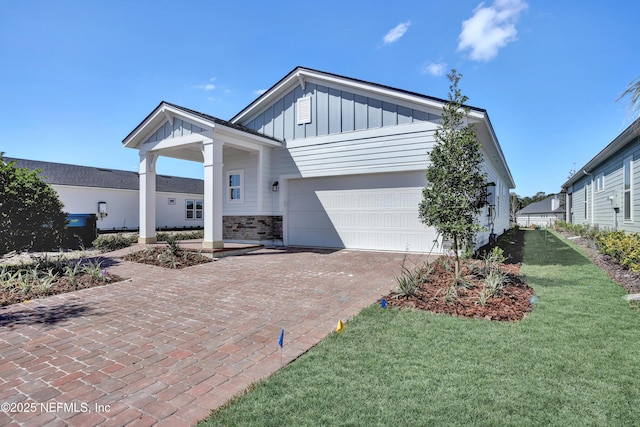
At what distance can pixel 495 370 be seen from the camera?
2758 millimetres

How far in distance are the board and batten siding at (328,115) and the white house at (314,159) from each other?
32mm

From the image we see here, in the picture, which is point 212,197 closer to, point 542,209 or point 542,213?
point 542,213

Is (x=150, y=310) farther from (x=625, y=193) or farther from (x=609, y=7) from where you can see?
(x=625, y=193)

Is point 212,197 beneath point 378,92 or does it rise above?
beneath

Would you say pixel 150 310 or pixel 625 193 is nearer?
pixel 150 310

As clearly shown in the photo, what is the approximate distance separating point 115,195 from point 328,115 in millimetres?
19017

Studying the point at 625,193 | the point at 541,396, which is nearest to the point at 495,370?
the point at 541,396

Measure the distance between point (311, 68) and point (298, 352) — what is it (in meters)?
9.70

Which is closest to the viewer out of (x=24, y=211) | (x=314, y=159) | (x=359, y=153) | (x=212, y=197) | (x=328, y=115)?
(x=24, y=211)

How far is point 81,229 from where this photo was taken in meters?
12.6

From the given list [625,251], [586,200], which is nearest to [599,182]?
[586,200]

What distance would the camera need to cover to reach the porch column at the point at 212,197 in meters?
9.30

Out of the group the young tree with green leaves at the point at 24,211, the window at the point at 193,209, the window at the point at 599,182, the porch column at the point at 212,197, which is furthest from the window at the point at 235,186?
the window at the point at 193,209

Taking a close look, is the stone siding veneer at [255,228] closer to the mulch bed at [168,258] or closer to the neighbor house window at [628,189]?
the mulch bed at [168,258]
